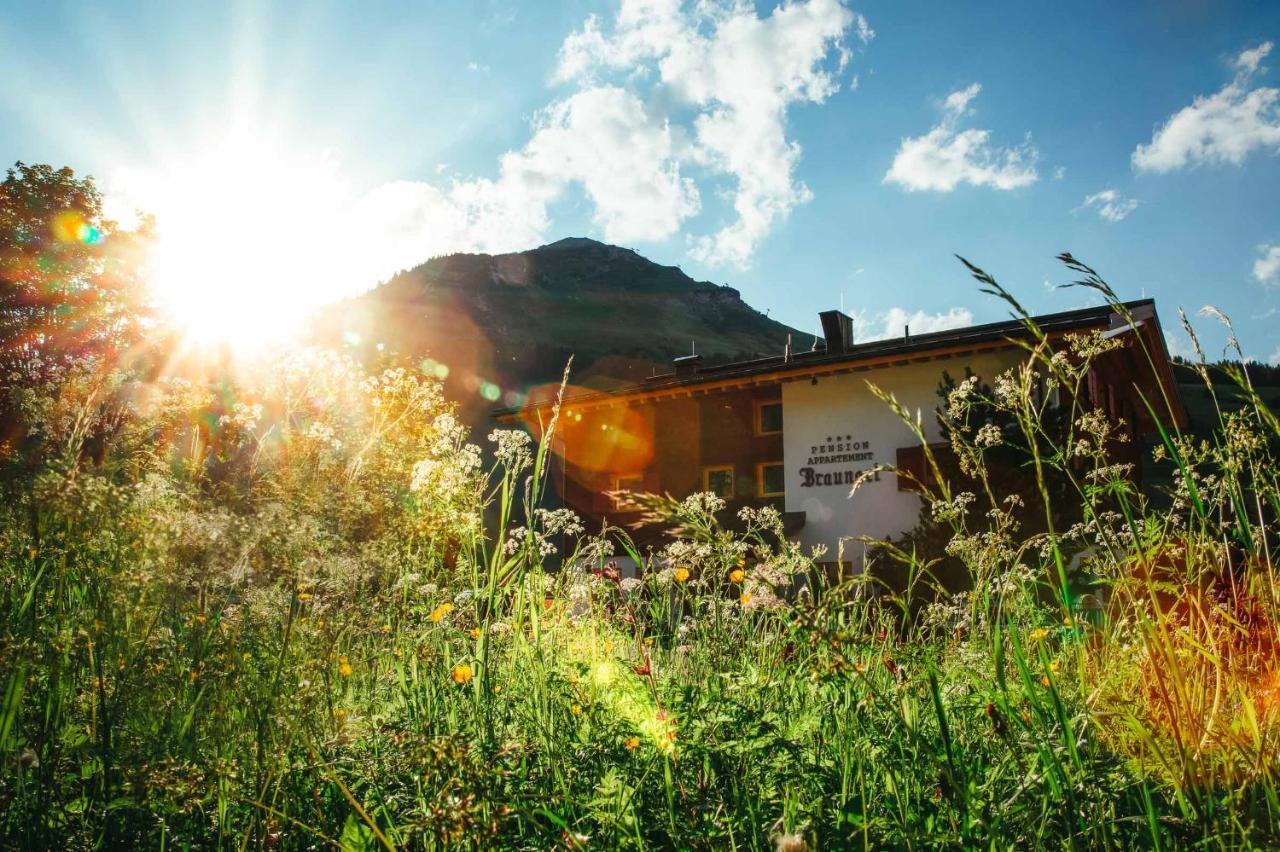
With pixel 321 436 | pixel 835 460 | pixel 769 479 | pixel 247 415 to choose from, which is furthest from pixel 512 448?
pixel 769 479

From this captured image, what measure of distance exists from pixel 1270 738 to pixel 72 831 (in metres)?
2.81

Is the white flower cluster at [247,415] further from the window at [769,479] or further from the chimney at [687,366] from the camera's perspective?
the chimney at [687,366]

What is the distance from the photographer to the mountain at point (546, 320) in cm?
10288

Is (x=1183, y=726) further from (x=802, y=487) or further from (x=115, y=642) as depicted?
(x=802, y=487)

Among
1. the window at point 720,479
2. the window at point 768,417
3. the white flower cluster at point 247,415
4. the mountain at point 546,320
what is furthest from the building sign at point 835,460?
the mountain at point 546,320

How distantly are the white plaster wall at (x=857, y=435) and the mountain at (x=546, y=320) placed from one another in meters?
64.0

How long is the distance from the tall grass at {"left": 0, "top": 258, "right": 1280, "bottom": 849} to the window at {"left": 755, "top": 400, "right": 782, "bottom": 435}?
21.4 meters

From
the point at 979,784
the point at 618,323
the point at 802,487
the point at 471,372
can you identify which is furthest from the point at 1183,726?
the point at 618,323

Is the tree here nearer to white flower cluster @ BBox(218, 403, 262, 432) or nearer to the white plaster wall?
white flower cluster @ BBox(218, 403, 262, 432)

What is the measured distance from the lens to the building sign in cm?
2183

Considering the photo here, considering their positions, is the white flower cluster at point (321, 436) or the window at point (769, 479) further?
the window at point (769, 479)

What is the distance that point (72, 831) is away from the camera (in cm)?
199

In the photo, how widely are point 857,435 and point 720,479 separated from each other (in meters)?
4.67

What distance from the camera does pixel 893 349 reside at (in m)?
20.9
